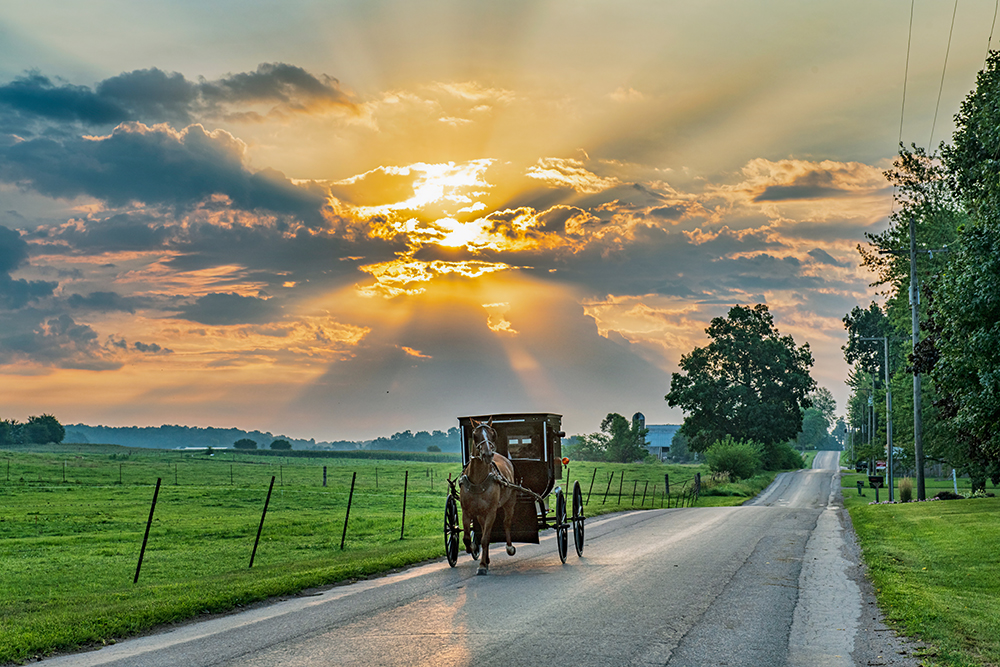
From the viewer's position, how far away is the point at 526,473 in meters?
18.2

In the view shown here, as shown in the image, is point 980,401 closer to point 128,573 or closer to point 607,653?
point 607,653

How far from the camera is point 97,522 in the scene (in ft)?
112

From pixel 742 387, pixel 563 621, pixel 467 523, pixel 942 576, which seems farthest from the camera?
pixel 742 387

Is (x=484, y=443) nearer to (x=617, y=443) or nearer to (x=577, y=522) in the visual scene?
(x=577, y=522)

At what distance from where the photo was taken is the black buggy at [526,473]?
1769 cm

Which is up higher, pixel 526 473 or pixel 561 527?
pixel 526 473

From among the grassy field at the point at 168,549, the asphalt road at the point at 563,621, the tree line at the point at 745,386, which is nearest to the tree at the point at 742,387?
the tree line at the point at 745,386

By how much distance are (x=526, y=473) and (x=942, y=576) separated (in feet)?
28.0

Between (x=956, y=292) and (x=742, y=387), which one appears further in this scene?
(x=742, y=387)

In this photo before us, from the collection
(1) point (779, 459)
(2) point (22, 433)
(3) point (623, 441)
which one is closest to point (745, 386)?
(1) point (779, 459)

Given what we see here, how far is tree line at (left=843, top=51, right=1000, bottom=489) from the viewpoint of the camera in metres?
18.6

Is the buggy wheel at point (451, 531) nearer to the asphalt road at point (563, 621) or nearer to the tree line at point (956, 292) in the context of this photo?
the asphalt road at point (563, 621)

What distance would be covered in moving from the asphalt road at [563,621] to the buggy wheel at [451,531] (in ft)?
0.96

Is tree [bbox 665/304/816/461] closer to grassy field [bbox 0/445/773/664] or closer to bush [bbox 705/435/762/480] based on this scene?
bush [bbox 705/435/762/480]
